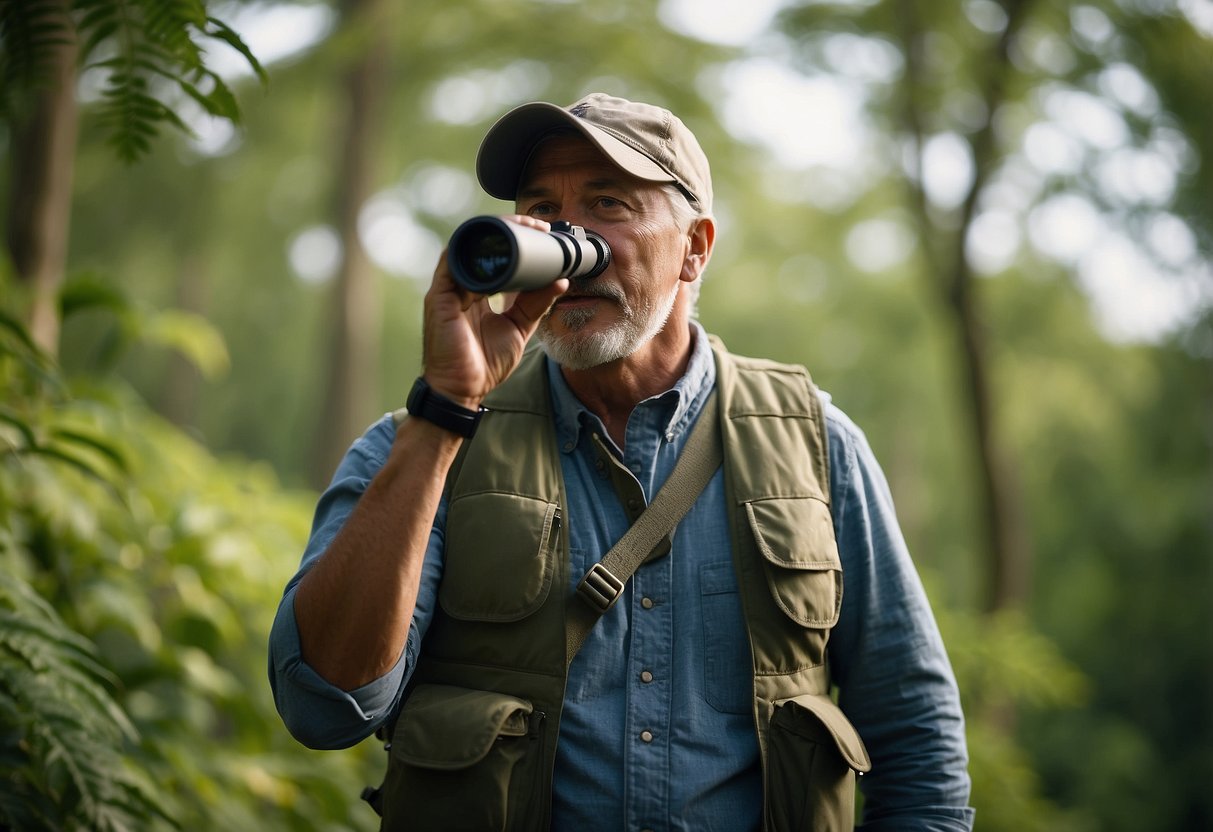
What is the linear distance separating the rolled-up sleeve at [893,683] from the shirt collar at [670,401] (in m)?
0.32

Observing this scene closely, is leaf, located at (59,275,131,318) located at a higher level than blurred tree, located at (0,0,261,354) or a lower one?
lower

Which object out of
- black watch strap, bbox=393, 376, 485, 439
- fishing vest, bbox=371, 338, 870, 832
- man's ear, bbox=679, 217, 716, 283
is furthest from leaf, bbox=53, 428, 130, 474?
man's ear, bbox=679, 217, 716, 283

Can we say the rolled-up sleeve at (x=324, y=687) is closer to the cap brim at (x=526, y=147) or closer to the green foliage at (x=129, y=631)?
the green foliage at (x=129, y=631)

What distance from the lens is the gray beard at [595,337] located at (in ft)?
7.17

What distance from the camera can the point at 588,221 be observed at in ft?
7.32

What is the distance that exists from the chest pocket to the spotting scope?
0.65 metres

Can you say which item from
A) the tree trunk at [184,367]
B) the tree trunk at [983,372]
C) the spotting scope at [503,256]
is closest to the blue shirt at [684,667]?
the spotting scope at [503,256]

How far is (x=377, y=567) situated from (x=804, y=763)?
0.87m

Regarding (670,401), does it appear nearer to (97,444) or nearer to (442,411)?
(442,411)

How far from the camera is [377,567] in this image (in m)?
1.82

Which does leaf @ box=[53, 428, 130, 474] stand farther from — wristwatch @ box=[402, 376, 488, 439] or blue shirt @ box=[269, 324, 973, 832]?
wristwatch @ box=[402, 376, 488, 439]

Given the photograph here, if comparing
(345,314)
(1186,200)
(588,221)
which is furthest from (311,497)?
(1186,200)

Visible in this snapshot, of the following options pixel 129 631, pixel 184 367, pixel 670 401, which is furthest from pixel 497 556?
pixel 184 367

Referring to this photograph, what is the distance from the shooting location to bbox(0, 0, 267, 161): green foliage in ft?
6.95
